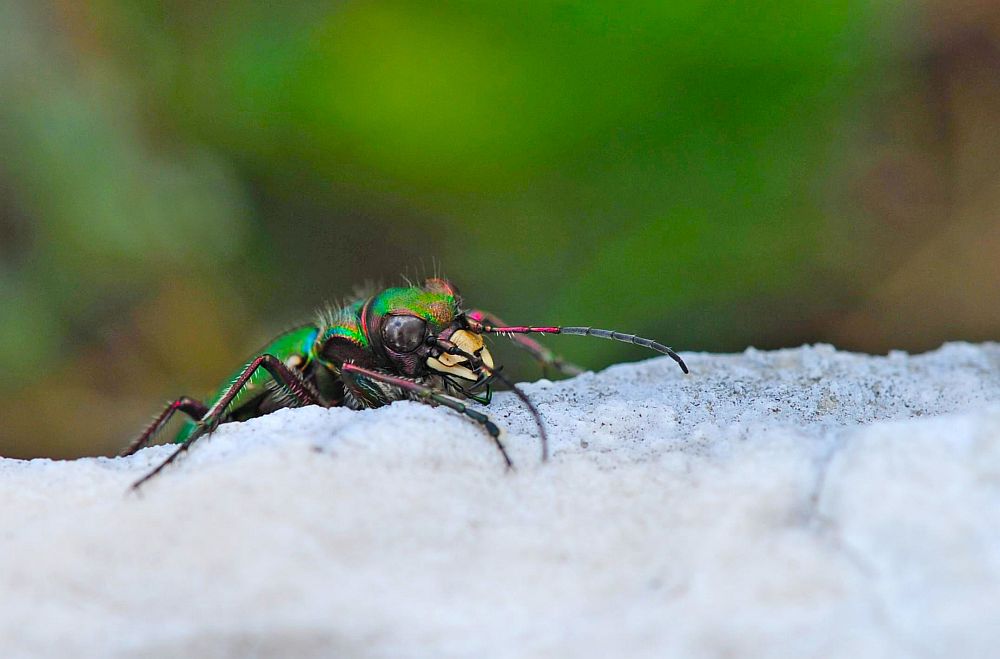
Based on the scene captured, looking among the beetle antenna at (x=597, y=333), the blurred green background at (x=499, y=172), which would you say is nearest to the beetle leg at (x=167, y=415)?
the beetle antenna at (x=597, y=333)

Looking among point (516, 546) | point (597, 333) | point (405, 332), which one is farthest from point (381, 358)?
point (516, 546)

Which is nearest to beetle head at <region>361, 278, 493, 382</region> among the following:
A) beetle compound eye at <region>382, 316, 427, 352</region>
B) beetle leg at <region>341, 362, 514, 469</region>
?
beetle compound eye at <region>382, 316, 427, 352</region>

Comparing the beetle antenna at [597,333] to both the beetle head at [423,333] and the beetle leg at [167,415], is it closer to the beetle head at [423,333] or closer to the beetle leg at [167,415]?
the beetle head at [423,333]

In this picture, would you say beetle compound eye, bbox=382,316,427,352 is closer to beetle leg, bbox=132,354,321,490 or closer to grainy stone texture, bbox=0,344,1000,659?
beetle leg, bbox=132,354,321,490

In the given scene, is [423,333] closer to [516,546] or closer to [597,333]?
[597,333]

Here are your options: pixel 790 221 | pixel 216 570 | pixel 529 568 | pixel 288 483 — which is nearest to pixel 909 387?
pixel 529 568

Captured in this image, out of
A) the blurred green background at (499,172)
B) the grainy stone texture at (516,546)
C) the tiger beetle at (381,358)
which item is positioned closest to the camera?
the grainy stone texture at (516,546)

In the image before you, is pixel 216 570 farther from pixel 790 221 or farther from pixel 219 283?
pixel 790 221
